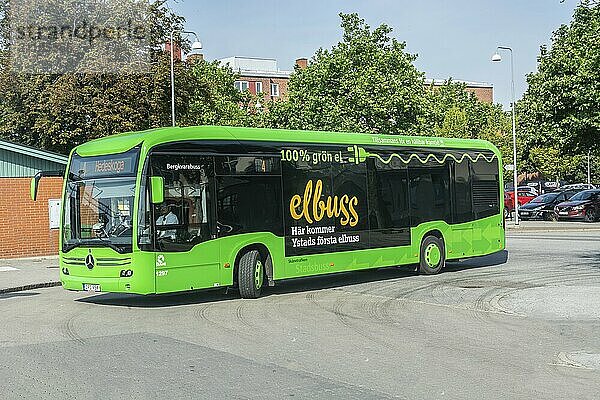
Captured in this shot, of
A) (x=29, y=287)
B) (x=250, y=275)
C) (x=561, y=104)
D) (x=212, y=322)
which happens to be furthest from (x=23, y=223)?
(x=561, y=104)

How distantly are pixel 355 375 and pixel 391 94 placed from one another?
144 feet

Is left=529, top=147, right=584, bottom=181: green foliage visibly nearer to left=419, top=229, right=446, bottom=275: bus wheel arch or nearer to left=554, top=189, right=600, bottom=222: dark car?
left=554, top=189, right=600, bottom=222: dark car

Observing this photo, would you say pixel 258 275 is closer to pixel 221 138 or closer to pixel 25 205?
pixel 221 138

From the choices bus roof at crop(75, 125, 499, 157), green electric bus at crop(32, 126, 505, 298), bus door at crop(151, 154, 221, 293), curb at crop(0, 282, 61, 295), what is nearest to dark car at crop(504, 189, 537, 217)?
green electric bus at crop(32, 126, 505, 298)

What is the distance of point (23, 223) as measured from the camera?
84.1 feet

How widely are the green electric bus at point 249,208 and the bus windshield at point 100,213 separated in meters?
0.02

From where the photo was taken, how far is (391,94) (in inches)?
2026

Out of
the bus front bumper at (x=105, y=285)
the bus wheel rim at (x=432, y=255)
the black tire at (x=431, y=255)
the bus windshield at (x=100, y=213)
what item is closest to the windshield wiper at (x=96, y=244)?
the bus windshield at (x=100, y=213)

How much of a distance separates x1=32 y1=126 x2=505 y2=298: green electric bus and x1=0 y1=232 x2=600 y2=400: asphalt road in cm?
64

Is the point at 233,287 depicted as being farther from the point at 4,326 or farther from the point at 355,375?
the point at 355,375

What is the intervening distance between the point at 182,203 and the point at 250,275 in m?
1.89

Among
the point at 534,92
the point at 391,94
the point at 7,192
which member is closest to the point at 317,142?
the point at 7,192

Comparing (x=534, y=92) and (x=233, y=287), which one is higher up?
(x=534, y=92)

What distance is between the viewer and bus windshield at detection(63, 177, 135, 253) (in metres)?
14.0
